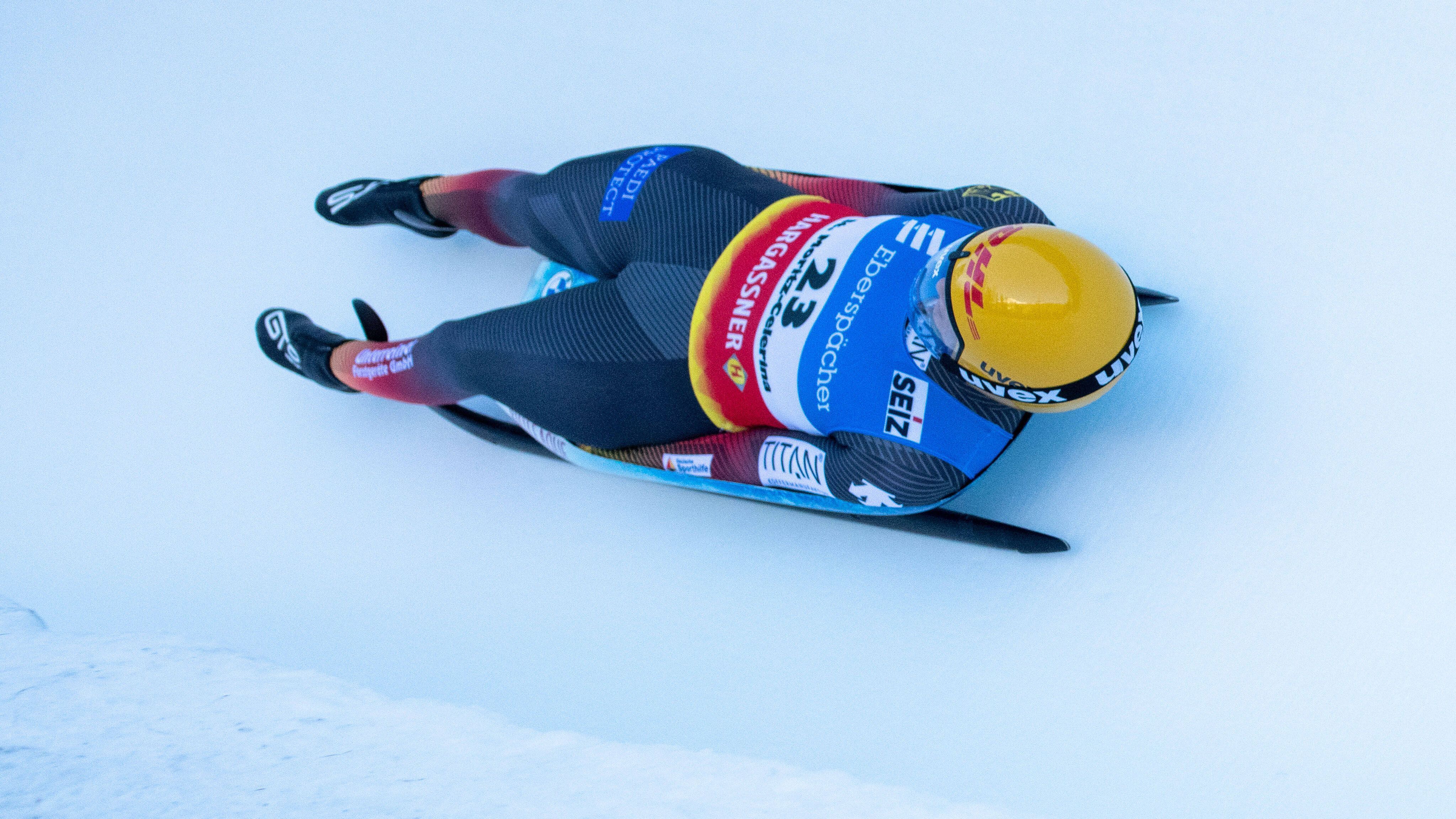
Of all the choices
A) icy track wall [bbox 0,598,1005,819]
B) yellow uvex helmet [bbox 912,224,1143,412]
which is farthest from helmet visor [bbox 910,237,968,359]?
icy track wall [bbox 0,598,1005,819]

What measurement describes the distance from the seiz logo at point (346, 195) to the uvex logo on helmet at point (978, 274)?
6.75ft

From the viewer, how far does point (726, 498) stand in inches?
96.7

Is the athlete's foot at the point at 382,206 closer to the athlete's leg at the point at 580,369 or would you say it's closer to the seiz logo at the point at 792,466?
the athlete's leg at the point at 580,369

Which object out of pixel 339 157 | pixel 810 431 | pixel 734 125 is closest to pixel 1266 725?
pixel 810 431

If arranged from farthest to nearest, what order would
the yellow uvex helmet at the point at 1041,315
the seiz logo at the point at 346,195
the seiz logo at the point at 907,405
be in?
the seiz logo at the point at 346,195 < the seiz logo at the point at 907,405 < the yellow uvex helmet at the point at 1041,315

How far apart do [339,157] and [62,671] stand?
1.97 metres

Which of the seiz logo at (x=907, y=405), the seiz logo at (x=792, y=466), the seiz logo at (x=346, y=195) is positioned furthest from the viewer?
the seiz logo at (x=346, y=195)

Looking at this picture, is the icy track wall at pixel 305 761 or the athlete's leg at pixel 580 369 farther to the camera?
the athlete's leg at pixel 580 369

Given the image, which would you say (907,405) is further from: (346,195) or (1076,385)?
(346,195)

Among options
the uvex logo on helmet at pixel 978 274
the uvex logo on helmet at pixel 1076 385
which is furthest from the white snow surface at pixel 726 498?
the uvex logo on helmet at pixel 978 274

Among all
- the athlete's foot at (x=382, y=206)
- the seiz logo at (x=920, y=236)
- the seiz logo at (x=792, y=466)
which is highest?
the athlete's foot at (x=382, y=206)

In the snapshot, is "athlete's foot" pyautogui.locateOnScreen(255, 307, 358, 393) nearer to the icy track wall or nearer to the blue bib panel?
the icy track wall

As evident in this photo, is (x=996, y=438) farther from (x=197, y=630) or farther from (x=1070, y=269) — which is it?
(x=197, y=630)

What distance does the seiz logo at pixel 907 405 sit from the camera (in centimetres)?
173
